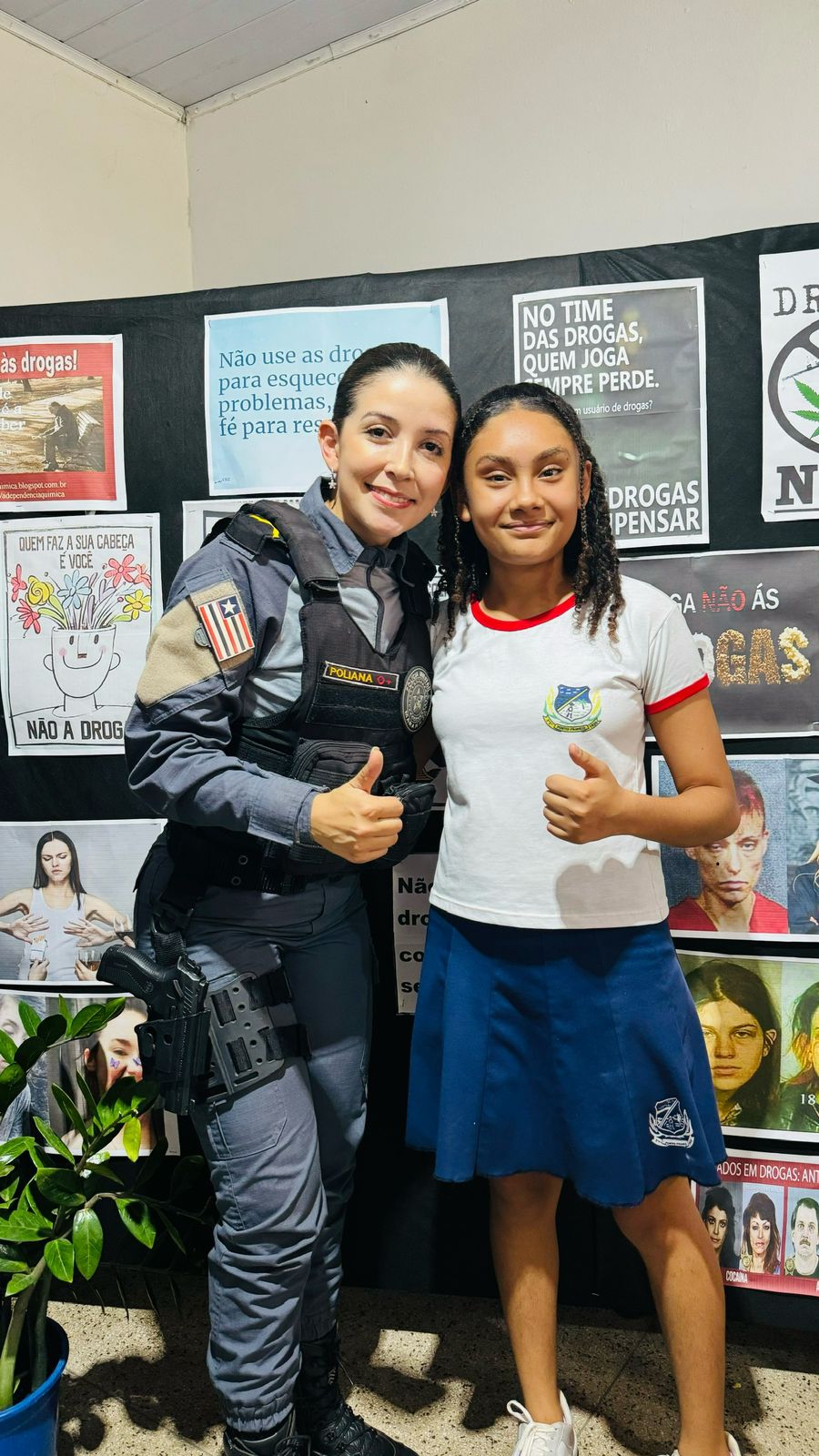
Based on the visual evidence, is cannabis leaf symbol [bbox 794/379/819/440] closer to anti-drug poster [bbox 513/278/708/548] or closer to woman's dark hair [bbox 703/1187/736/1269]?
anti-drug poster [bbox 513/278/708/548]

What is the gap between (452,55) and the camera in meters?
2.46

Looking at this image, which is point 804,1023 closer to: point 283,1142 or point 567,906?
point 567,906

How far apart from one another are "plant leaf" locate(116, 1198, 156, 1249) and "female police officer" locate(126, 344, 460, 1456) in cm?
21

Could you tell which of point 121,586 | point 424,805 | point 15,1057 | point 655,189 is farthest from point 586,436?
point 15,1057

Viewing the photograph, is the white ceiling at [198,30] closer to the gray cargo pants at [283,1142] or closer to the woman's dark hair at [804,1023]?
the gray cargo pants at [283,1142]

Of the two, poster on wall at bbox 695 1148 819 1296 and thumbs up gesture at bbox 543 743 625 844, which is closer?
thumbs up gesture at bbox 543 743 625 844

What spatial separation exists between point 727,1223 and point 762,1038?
326mm

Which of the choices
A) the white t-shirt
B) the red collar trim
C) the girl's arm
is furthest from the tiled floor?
the red collar trim

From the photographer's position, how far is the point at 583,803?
1.16 meters

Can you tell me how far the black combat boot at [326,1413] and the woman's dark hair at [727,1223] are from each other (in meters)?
0.62

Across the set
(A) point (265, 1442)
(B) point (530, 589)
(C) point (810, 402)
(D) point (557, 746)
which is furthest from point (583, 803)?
(A) point (265, 1442)

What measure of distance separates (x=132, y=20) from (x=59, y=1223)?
8.93 ft

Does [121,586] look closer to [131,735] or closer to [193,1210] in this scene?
[131,735]

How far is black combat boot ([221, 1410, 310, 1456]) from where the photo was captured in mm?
1294
